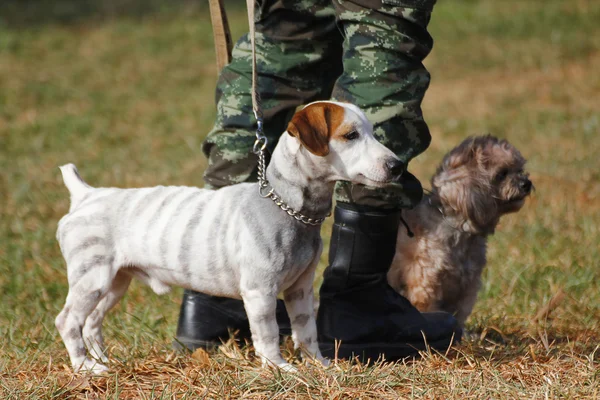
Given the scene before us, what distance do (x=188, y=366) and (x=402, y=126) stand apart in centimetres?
117

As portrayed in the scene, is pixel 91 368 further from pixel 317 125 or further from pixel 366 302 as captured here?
pixel 317 125

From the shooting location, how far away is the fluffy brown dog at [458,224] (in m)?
4.00

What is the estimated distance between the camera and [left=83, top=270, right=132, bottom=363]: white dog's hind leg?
10.4ft

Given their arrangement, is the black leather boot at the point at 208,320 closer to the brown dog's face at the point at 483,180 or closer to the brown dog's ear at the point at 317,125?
the brown dog's ear at the point at 317,125

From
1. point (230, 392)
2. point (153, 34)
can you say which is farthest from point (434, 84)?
point (230, 392)

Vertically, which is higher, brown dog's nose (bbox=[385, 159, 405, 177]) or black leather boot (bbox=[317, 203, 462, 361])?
brown dog's nose (bbox=[385, 159, 405, 177])

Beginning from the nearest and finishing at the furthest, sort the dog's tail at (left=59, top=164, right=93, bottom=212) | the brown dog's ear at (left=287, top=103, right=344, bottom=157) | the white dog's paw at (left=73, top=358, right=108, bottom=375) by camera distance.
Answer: the brown dog's ear at (left=287, top=103, right=344, bottom=157), the white dog's paw at (left=73, top=358, right=108, bottom=375), the dog's tail at (left=59, top=164, right=93, bottom=212)

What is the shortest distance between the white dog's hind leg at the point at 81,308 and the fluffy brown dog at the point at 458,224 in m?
1.66

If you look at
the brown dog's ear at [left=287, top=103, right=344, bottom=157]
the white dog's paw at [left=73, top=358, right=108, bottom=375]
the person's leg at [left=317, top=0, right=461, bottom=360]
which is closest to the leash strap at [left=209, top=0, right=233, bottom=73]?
the person's leg at [left=317, top=0, right=461, bottom=360]

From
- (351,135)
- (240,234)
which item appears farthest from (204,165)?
(351,135)

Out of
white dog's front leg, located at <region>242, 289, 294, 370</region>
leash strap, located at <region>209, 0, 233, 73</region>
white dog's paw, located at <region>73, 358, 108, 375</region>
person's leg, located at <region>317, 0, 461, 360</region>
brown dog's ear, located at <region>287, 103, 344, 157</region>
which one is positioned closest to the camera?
brown dog's ear, located at <region>287, 103, 344, 157</region>

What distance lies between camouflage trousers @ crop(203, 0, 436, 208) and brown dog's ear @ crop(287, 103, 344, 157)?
0.34 metres

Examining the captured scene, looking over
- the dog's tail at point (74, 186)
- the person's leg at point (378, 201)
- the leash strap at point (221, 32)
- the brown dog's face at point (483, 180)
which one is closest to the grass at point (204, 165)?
the person's leg at point (378, 201)

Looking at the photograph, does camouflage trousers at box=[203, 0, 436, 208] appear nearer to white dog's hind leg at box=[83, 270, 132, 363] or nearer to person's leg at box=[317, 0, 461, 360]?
person's leg at box=[317, 0, 461, 360]
